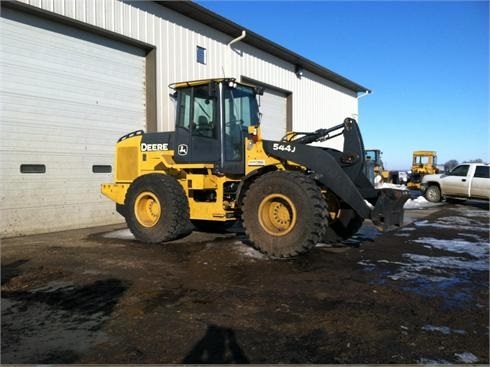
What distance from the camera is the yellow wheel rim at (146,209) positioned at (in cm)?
926

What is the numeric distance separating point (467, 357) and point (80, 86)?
1032 cm

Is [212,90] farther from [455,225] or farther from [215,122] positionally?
[455,225]

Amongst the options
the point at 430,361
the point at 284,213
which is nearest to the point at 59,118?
the point at 284,213

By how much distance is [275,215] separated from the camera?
7.56 metres

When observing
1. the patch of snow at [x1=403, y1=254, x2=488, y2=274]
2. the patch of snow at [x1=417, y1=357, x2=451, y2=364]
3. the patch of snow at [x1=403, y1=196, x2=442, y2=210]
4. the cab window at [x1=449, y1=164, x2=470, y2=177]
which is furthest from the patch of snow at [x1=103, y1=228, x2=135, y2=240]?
the cab window at [x1=449, y1=164, x2=470, y2=177]

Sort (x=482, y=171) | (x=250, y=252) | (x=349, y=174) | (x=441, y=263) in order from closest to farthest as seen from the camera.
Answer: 1. (x=441, y=263)
2. (x=349, y=174)
3. (x=250, y=252)
4. (x=482, y=171)

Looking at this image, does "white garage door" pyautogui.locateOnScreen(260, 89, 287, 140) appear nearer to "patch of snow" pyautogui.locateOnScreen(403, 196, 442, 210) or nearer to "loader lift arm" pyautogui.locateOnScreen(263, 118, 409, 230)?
"patch of snow" pyautogui.locateOnScreen(403, 196, 442, 210)

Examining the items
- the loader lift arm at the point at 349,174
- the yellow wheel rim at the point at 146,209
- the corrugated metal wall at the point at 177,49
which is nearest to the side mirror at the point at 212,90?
the loader lift arm at the point at 349,174

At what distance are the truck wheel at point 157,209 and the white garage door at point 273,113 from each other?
937 cm

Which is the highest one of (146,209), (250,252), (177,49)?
(177,49)

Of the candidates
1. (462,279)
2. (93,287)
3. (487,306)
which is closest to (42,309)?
(93,287)

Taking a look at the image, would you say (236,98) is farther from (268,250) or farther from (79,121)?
(79,121)

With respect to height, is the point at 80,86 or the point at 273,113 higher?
the point at 273,113

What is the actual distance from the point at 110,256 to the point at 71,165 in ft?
14.3
